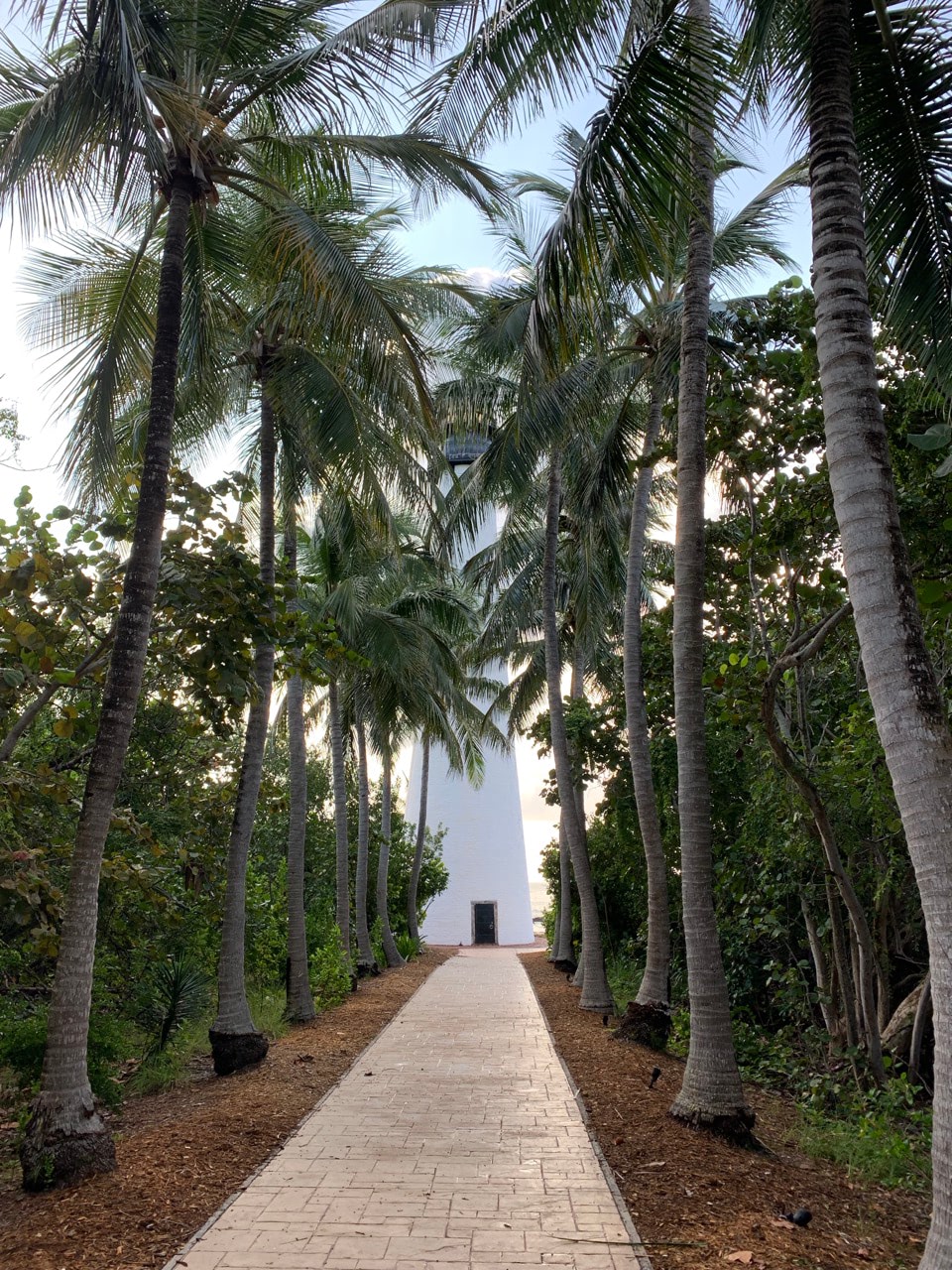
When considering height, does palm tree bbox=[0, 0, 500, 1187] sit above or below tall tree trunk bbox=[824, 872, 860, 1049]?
above

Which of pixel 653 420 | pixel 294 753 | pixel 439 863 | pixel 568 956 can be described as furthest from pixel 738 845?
pixel 439 863

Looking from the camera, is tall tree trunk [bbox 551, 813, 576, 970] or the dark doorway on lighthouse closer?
tall tree trunk [bbox 551, 813, 576, 970]

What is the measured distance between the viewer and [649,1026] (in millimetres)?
10594

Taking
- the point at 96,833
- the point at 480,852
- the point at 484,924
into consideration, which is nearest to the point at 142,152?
the point at 96,833

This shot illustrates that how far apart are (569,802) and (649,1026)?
4.12 m

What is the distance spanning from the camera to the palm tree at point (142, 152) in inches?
224

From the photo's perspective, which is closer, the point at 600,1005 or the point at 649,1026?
the point at 649,1026

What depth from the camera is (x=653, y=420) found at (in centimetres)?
1163

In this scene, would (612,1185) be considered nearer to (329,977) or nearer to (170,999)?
(170,999)

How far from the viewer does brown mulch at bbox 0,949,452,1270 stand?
463 centimetres

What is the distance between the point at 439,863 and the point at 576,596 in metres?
16.4

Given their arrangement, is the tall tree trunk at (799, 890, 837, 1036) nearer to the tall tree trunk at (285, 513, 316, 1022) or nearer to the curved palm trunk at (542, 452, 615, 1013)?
the curved palm trunk at (542, 452, 615, 1013)

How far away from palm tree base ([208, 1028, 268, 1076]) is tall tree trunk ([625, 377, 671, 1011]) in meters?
4.17

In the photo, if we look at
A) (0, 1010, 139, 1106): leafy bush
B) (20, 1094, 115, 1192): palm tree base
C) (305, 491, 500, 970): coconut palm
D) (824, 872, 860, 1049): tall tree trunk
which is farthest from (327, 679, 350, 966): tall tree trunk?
(20, 1094, 115, 1192): palm tree base
